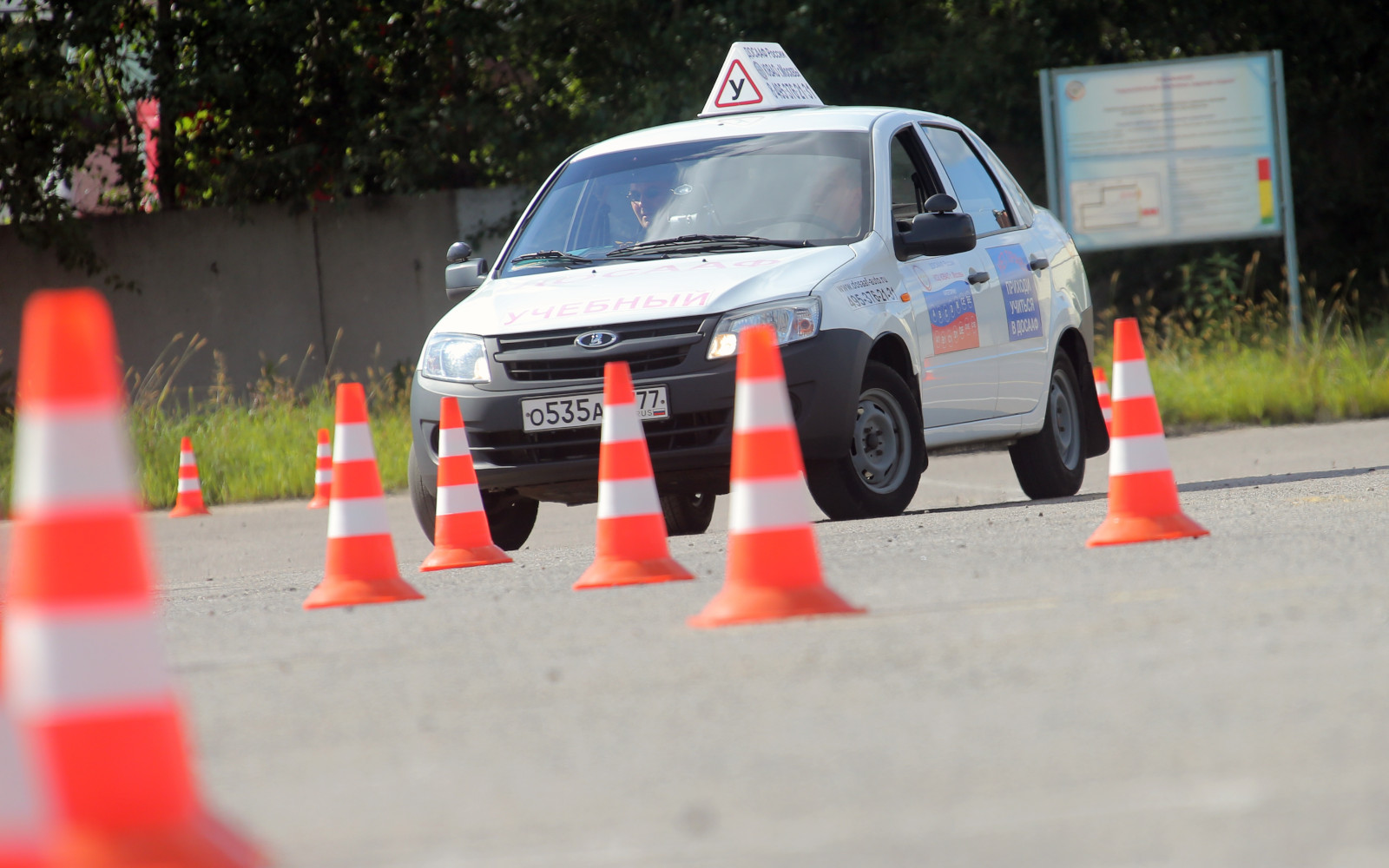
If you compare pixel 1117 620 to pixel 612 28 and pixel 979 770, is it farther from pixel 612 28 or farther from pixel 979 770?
pixel 612 28

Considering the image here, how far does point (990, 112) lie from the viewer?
2048 centimetres

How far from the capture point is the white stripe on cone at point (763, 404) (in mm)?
5039

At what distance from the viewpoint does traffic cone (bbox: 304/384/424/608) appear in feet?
19.5

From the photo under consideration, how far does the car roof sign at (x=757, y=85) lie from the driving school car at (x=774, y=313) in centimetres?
23

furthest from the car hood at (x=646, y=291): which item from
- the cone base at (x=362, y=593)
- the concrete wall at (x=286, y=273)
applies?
the concrete wall at (x=286, y=273)

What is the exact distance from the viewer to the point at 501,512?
27.7 feet

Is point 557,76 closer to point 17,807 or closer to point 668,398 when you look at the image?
point 668,398

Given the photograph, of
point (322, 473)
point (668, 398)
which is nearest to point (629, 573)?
point (668, 398)

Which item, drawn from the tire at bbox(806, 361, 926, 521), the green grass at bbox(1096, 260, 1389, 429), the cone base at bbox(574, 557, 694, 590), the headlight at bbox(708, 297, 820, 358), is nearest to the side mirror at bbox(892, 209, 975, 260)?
the tire at bbox(806, 361, 926, 521)

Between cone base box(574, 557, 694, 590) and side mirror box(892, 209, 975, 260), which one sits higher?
side mirror box(892, 209, 975, 260)

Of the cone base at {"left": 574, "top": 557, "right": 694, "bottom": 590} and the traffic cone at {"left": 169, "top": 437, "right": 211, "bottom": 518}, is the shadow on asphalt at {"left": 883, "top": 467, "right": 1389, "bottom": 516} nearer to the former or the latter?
the cone base at {"left": 574, "top": 557, "right": 694, "bottom": 590}

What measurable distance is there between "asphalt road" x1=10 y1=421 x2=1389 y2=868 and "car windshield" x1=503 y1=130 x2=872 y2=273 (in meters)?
2.29

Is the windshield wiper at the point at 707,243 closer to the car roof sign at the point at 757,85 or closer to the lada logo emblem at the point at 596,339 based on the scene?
the lada logo emblem at the point at 596,339

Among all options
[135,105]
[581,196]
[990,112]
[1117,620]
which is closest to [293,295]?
[135,105]
